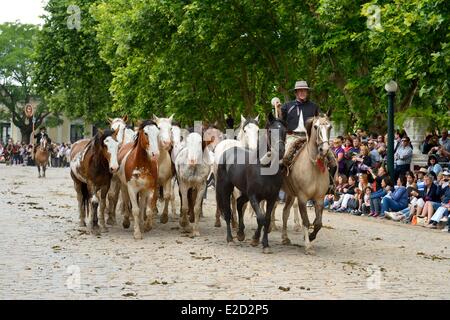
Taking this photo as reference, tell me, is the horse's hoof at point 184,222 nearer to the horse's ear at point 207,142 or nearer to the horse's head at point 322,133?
the horse's ear at point 207,142

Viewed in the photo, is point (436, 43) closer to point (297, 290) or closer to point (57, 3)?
point (297, 290)

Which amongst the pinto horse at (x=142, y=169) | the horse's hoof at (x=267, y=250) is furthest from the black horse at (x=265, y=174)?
the pinto horse at (x=142, y=169)

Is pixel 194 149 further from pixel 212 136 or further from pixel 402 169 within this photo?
pixel 402 169

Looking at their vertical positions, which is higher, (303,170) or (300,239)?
(303,170)

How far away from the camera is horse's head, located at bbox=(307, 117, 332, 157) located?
47.9 feet

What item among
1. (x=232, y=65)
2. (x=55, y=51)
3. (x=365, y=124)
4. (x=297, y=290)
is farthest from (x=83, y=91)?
(x=297, y=290)

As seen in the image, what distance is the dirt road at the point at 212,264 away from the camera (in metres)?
10.5

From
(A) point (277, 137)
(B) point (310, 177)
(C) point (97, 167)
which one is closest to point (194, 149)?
(C) point (97, 167)

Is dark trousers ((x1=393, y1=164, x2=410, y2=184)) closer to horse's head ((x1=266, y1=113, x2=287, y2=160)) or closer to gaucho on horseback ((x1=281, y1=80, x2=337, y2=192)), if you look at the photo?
gaucho on horseback ((x1=281, y1=80, x2=337, y2=192))

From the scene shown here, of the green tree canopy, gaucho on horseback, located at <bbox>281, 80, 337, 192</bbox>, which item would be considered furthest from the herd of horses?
the green tree canopy

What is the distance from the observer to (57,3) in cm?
5378

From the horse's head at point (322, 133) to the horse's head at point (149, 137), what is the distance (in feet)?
12.1

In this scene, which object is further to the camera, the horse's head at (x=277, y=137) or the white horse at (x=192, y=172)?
the white horse at (x=192, y=172)
